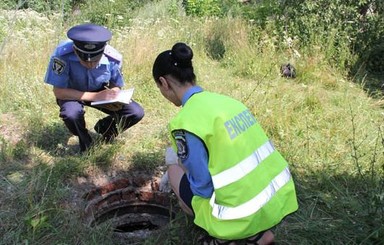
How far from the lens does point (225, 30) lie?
6.52 m

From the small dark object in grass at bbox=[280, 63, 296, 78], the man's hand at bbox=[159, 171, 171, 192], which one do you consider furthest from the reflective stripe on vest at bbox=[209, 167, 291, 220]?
Answer: the small dark object in grass at bbox=[280, 63, 296, 78]

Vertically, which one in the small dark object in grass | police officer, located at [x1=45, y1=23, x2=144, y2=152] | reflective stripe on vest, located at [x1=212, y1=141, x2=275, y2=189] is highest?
reflective stripe on vest, located at [x1=212, y1=141, x2=275, y2=189]

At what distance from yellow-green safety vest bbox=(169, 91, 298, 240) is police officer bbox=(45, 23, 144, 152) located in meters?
1.44

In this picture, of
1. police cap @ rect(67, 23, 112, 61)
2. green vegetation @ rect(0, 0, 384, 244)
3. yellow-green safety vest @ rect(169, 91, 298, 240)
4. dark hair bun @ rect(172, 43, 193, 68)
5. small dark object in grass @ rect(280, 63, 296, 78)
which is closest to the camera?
yellow-green safety vest @ rect(169, 91, 298, 240)

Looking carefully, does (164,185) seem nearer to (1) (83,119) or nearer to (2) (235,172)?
(1) (83,119)

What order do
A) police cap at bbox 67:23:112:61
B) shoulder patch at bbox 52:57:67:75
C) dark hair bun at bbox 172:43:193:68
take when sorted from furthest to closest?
1. shoulder patch at bbox 52:57:67:75
2. police cap at bbox 67:23:112:61
3. dark hair bun at bbox 172:43:193:68

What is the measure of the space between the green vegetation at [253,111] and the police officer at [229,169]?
656mm

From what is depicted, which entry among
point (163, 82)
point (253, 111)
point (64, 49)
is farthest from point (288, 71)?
point (163, 82)

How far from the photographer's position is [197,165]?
192 cm

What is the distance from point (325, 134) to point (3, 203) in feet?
9.34

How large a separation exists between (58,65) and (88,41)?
386 millimetres

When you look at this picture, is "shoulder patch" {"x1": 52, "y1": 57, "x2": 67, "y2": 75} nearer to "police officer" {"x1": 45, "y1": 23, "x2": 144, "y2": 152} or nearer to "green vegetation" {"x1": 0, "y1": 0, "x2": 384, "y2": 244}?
"police officer" {"x1": 45, "y1": 23, "x2": 144, "y2": 152}

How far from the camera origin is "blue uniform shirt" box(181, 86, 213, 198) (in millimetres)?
1873

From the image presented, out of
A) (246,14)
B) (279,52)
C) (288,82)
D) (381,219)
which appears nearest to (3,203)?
(381,219)
